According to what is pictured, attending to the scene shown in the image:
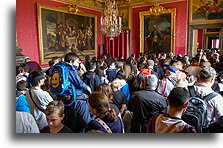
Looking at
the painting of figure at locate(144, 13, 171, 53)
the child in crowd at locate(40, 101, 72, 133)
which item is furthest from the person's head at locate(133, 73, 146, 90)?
the painting of figure at locate(144, 13, 171, 53)

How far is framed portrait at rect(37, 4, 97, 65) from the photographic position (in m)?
8.96

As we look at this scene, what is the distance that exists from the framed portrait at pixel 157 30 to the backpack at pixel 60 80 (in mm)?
9384

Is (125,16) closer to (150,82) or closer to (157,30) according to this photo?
(157,30)

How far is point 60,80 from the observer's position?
101 inches

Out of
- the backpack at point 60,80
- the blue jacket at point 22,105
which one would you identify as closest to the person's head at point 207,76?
the backpack at point 60,80

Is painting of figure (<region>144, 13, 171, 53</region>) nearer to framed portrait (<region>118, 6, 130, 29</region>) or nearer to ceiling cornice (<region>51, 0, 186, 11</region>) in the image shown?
ceiling cornice (<region>51, 0, 186, 11</region>)

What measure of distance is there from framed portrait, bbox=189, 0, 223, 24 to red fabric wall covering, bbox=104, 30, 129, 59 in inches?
165

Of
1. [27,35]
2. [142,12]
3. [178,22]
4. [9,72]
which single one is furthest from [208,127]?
[142,12]

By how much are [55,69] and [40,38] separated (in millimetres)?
6884

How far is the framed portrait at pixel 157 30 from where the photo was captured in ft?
34.9

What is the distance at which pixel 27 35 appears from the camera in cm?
801

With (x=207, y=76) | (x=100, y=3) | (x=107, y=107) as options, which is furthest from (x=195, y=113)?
(x=100, y=3)

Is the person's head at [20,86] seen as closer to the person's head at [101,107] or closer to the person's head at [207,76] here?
the person's head at [101,107]

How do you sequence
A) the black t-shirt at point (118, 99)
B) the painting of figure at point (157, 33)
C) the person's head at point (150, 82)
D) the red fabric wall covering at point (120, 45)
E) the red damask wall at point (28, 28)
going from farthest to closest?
the red fabric wall covering at point (120, 45), the painting of figure at point (157, 33), the red damask wall at point (28, 28), the black t-shirt at point (118, 99), the person's head at point (150, 82)
